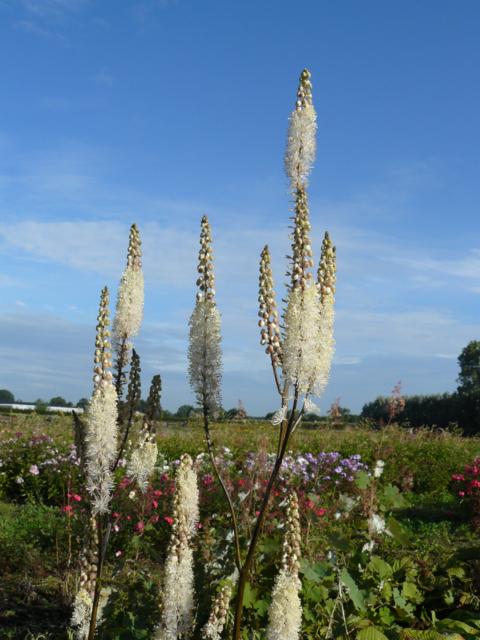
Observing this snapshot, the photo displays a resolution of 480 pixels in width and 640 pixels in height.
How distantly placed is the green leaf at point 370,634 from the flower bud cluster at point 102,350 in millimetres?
2194

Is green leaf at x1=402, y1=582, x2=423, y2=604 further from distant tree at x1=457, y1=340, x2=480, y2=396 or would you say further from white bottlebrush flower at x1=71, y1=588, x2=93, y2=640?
distant tree at x1=457, y1=340, x2=480, y2=396

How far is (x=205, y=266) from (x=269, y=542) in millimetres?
2253

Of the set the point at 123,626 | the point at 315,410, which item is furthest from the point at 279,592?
the point at 123,626

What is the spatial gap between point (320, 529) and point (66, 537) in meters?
3.62

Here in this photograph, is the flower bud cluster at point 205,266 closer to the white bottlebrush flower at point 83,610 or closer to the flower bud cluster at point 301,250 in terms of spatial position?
the flower bud cluster at point 301,250

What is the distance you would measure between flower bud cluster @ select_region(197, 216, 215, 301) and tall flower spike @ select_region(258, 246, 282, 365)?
0.38 m

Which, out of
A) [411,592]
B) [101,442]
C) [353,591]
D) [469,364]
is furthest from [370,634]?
[469,364]

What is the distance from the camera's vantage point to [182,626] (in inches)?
145

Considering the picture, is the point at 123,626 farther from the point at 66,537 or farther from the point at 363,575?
the point at 66,537

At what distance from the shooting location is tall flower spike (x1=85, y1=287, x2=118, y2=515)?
3.82 meters

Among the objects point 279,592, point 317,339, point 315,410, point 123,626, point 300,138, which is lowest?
point 123,626

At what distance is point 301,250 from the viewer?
344 cm

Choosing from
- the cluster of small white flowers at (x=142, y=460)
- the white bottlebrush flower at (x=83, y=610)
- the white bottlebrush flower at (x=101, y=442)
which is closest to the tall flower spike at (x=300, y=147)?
the white bottlebrush flower at (x=101, y=442)

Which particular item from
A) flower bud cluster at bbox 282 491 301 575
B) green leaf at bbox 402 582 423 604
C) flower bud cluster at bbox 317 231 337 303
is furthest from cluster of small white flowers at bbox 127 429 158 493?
green leaf at bbox 402 582 423 604
